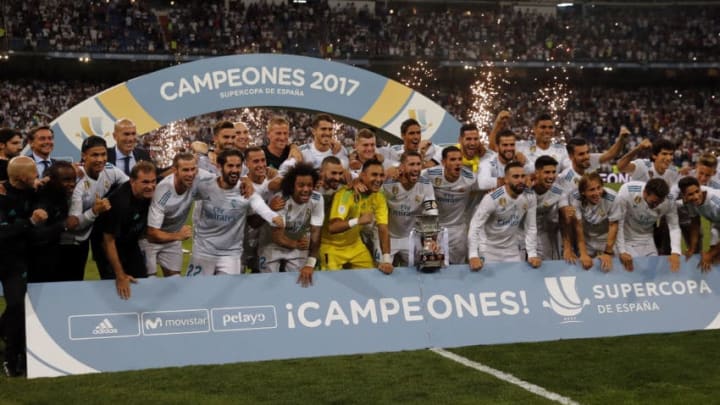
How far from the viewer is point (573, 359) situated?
668 centimetres

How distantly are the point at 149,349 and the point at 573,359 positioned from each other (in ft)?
10.9

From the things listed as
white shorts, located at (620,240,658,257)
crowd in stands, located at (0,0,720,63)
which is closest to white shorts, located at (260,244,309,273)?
white shorts, located at (620,240,658,257)

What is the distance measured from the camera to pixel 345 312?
709 centimetres

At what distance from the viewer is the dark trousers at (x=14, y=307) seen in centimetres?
641

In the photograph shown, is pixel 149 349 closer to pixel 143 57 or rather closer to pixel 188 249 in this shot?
pixel 188 249

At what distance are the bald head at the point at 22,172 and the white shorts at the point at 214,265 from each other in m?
1.64

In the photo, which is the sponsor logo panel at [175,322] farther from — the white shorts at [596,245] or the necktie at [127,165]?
the white shorts at [596,245]

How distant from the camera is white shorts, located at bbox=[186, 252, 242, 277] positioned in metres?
7.46

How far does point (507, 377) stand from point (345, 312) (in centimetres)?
154

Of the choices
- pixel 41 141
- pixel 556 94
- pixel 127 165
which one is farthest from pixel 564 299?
pixel 556 94

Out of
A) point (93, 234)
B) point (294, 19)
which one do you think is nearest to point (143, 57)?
point (294, 19)

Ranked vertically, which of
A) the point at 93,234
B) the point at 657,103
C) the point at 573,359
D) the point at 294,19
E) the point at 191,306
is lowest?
the point at 573,359

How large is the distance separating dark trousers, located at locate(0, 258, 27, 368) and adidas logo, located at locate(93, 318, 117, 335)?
559mm

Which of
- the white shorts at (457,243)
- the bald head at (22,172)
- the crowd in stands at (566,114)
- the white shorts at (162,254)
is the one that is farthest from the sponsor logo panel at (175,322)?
the crowd in stands at (566,114)
